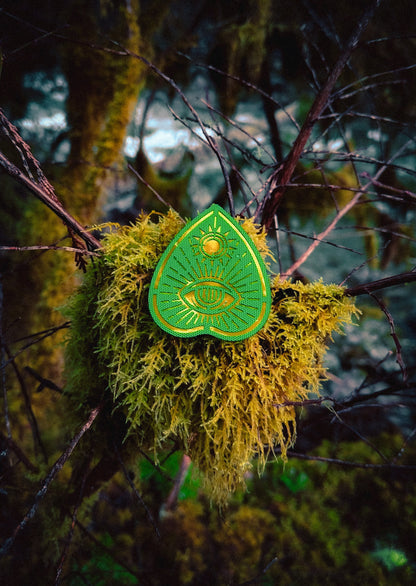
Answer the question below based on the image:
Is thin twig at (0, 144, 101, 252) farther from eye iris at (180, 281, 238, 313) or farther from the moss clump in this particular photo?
eye iris at (180, 281, 238, 313)

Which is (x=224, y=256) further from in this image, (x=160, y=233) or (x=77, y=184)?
(x=77, y=184)

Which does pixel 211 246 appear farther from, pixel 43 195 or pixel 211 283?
pixel 43 195

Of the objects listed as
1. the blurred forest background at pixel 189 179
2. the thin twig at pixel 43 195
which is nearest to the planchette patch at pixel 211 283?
the thin twig at pixel 43 195

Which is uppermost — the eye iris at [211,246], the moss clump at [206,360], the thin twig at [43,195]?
the thin twig at [43,195]

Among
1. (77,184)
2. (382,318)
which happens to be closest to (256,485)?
(382,318)

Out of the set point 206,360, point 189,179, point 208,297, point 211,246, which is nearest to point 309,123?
point 211,246

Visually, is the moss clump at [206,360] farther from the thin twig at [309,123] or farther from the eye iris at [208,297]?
the thin twig at [309,123]

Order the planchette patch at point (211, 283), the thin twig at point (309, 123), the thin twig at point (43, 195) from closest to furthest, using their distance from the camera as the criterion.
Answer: the thin twig at point (43, 195), the planchette patch at point (211, 283), the thin twig at point (309, 123)
